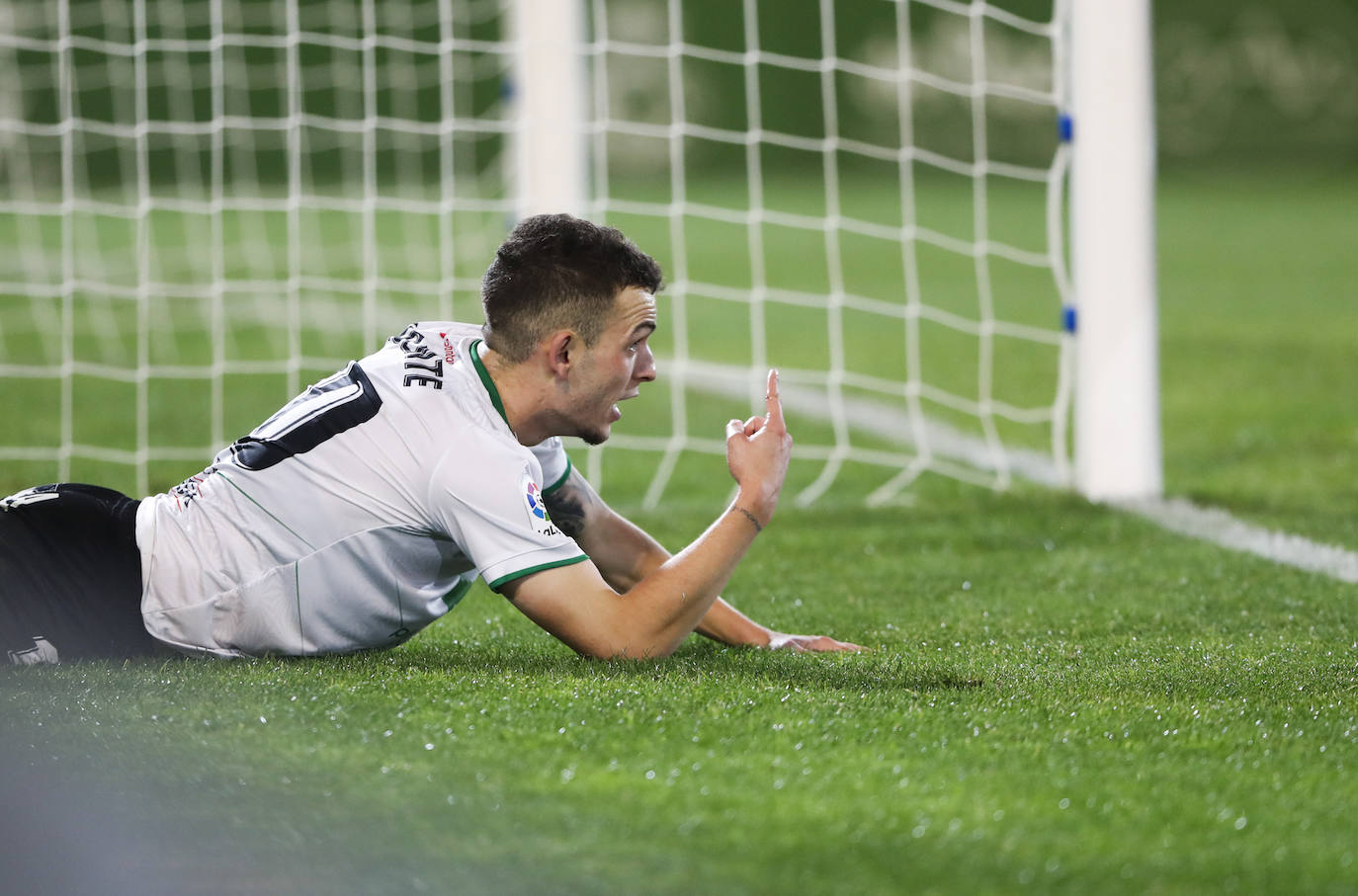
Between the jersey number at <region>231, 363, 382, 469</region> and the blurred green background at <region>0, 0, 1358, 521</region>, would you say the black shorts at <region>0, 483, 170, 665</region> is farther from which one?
the blurred green background at <region>0, 0, 1358, 521</region>

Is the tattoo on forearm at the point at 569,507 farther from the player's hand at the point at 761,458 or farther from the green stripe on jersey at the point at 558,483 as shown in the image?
the player's hand at the point at 761,458

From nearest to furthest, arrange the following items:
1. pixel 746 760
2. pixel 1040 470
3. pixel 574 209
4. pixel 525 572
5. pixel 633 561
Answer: pixel 746 760 → pixel 525 572 → pixel 633 561 → pixel 1040 470 → pixel 574 209

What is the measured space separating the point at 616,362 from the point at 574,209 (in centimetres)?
335

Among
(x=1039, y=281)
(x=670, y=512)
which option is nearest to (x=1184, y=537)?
(x=670, y=512)

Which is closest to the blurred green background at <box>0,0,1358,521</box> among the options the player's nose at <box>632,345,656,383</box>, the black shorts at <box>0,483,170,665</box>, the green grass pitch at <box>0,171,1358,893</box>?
the player's nose at <box>632,345,656,383</box>

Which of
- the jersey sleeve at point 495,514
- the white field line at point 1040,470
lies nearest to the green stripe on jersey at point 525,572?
the jersey sleeve at point 495,514

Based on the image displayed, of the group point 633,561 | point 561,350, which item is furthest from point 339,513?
point 633,561

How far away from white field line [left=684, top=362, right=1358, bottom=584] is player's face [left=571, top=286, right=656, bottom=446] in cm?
212

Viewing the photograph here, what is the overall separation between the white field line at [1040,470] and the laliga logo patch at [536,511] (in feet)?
7.43

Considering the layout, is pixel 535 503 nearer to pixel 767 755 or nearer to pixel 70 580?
pixel 767 755

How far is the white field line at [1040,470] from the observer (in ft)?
13.8

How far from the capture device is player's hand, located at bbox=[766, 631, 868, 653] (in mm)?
3039

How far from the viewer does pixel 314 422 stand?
8.99ft

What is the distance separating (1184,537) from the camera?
174 inches
